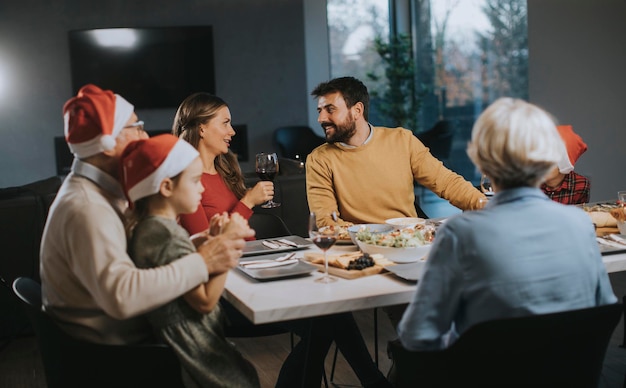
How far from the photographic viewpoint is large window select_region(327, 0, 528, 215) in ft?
30.5

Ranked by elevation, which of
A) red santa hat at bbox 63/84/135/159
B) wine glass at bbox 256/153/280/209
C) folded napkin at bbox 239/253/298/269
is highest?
red santa hat at bbox 63/84/135/159

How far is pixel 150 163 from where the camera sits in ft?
6.25

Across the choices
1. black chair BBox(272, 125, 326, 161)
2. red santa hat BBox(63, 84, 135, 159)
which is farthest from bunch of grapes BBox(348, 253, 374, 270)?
black chair BBox(272, 125, 326, 161)

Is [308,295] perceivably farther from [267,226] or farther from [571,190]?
[571,190]

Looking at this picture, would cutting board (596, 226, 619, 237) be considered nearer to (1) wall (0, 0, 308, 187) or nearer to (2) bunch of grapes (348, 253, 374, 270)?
(2) bunch of grapes (348, 253, 374, 270)

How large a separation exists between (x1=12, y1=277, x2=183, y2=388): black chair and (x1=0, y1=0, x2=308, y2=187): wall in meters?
6.98

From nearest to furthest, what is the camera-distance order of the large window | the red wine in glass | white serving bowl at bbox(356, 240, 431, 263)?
the red wine in glass
white serving bowl at bbox(356, 240, 431, 263)
the large window

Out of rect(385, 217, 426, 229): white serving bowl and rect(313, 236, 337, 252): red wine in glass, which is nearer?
rect(313, 236, 337, 252): red wine in glass

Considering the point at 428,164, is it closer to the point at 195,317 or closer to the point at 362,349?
the point at 362,349

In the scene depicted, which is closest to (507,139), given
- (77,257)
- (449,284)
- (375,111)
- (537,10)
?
(449,284)

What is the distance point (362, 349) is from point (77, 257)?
1.32 m

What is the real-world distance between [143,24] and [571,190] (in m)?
6.43

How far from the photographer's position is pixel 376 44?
31.2ft

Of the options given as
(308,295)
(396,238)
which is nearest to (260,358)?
(396,238)
